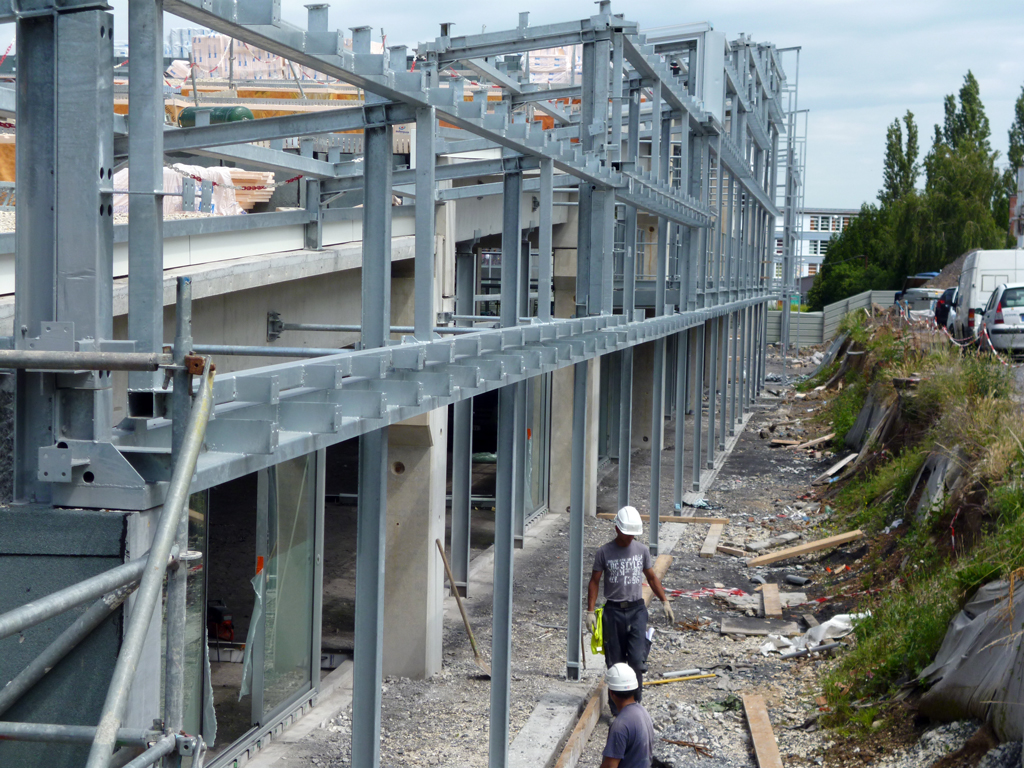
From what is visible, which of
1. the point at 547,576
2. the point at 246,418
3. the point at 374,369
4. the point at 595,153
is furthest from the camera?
the point at 547,576

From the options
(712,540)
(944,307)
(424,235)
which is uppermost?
(424,235)

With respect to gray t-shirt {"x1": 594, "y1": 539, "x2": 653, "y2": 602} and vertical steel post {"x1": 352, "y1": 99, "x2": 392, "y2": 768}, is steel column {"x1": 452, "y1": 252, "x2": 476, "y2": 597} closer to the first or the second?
gray t-shirt {"x1": 594, "y1": 539, "x2": 653, "y2": 602}

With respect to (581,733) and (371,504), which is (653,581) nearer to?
(581,733)

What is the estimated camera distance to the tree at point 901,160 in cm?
6456

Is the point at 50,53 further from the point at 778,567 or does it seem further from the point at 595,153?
the point at 778,567

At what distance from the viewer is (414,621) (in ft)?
35.0

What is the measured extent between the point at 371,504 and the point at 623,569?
172 inches

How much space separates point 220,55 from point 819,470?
1602cm

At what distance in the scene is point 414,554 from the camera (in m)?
10.8

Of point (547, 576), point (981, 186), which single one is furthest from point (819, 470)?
point (981, 186)

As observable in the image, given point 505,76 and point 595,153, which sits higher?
point 505,76

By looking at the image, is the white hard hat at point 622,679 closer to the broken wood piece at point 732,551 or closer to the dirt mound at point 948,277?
the broken wood piece at point 732,551

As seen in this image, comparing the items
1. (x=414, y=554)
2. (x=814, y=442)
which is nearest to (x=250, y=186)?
(x=414, y=554)

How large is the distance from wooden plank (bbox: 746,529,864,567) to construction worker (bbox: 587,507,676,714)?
5726 mm
